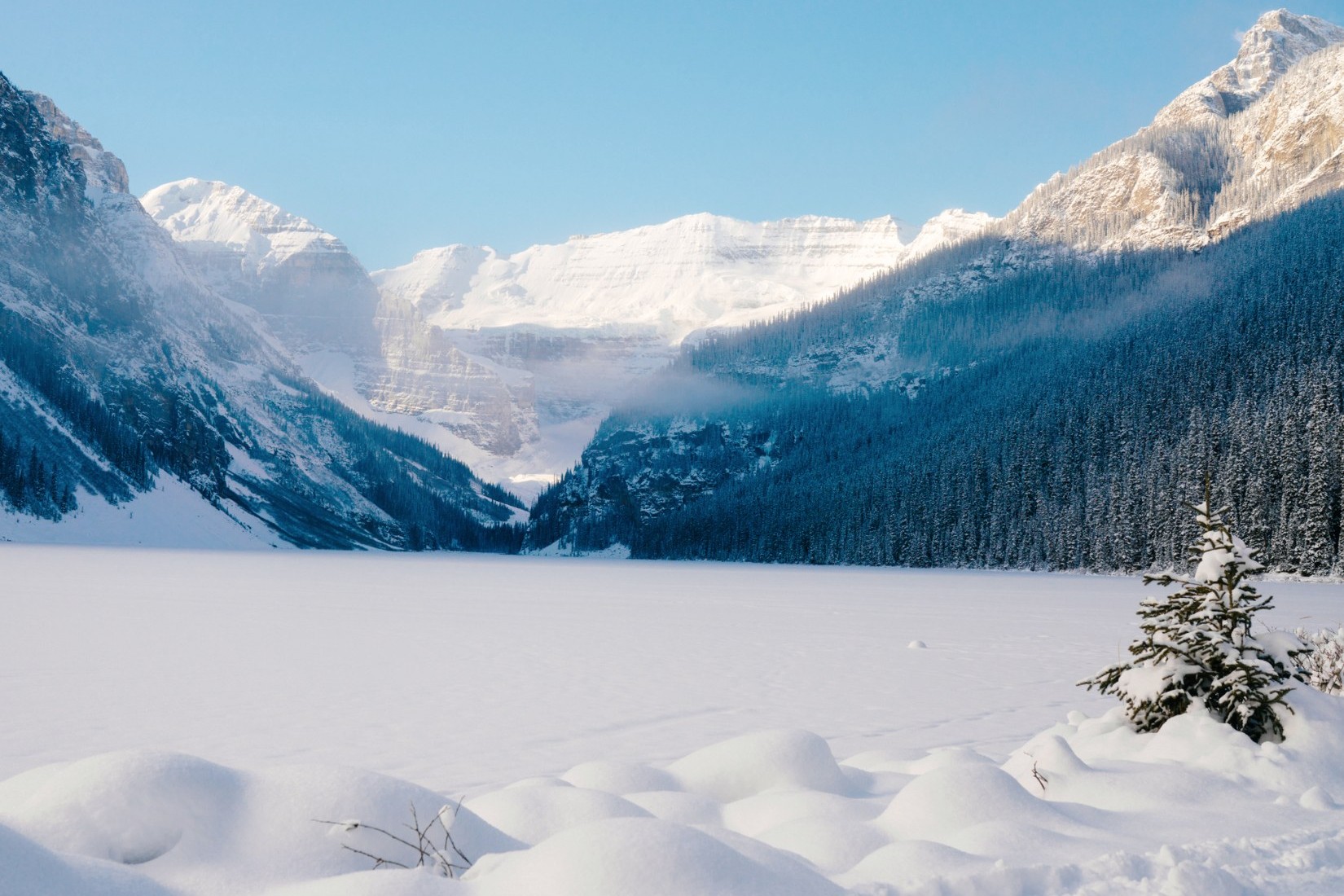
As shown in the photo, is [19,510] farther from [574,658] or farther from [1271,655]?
[1271,655]

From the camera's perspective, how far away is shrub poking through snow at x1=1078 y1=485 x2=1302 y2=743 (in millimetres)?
9148

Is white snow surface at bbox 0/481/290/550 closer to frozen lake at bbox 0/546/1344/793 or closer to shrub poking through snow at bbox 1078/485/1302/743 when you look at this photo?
frozen lake at bbox 0/546/1344/793

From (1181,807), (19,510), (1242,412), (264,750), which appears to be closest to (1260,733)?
(1181,807)

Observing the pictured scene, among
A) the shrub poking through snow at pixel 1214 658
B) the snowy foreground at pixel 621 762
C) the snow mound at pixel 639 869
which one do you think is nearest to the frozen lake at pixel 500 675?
the snowy foreground at pixel 621 762

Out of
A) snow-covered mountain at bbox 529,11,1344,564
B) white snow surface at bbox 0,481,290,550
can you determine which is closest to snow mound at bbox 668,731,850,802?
snow-covered mountain at bbox 529,11,1344,564

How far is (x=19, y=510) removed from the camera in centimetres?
11469

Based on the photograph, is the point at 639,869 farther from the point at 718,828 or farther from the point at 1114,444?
the point at 1114,444

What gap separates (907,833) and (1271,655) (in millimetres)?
5631

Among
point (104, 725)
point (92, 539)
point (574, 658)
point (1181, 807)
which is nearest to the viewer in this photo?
point (1181, 807)

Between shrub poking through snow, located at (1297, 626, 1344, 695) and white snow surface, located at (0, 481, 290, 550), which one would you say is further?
white snow surface, located at (0, 481, 290, 550)

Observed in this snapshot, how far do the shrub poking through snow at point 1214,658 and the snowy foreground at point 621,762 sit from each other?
0.35 metres

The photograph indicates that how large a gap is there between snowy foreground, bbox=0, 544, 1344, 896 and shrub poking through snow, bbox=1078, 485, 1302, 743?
0.35m

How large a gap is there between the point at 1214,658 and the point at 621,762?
617 cm

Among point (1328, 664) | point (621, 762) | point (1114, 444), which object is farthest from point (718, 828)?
point (1114, 444)
